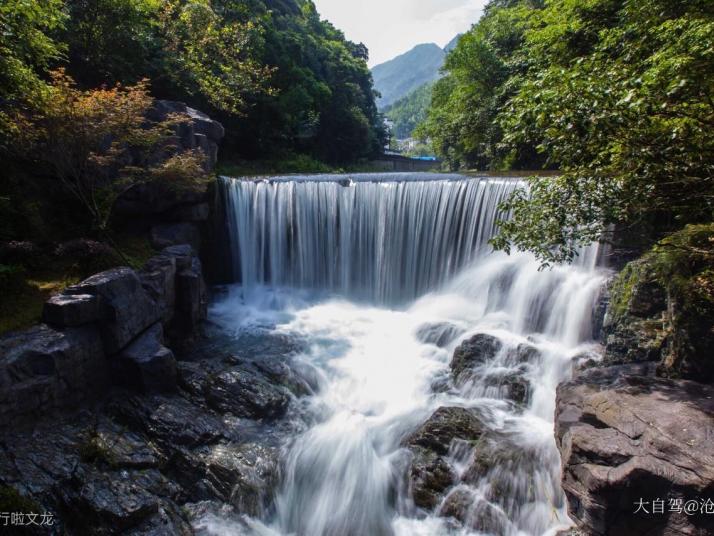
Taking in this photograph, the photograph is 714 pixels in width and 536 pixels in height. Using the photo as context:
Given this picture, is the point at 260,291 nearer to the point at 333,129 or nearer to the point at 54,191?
the point at 54,191

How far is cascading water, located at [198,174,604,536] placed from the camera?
6.04 m

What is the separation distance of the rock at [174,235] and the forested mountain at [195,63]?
4311 mm

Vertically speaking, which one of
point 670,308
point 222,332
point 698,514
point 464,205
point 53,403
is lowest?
point 222,332

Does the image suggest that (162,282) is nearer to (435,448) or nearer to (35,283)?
(35,283)

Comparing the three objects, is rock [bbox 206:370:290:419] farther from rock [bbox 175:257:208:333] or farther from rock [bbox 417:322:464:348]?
rock [bbox 417:322:464:348]

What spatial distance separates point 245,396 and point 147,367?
1.92m

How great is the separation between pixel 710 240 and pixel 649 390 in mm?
2419

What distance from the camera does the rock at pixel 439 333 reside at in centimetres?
1025

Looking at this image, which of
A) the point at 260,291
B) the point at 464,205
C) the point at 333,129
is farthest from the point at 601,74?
the point at 333,129

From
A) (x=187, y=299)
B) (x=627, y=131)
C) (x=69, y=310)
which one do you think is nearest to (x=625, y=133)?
(x=627, y=131)

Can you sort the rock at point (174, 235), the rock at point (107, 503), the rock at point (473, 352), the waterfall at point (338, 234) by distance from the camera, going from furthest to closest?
the waterfall at point (338, 234) → the rock at point (174, 235) → the rock at point (473, 352) → the rock at point (107, 503)

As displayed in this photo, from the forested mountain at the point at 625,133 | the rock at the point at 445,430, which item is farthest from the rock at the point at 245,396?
the forested mountain at the point at 625,133

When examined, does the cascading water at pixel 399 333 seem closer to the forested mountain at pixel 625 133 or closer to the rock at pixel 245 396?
the rock at pixel 245 396

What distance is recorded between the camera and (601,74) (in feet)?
16.3
